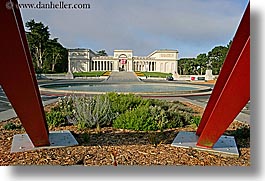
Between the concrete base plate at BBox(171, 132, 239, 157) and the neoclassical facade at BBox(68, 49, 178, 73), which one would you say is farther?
the neoclassical facade at BBox(68, 49, 178, 73)

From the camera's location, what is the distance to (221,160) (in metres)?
3.19

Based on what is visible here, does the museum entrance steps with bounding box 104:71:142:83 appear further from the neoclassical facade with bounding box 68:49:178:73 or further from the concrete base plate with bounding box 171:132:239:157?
the concrete base plate with bounding box 171:132:239:157

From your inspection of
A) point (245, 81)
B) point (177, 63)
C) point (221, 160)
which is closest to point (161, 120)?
point (221, 160)

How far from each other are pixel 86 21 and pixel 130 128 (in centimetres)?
157

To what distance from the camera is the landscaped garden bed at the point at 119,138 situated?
311cm

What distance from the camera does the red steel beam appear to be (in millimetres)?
2330

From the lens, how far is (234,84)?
2.47 metres

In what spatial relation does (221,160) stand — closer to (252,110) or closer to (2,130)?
(252,110)

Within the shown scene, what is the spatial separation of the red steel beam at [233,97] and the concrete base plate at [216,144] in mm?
246

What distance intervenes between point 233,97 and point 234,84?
0.14 m

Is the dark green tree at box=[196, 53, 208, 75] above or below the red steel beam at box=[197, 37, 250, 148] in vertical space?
above

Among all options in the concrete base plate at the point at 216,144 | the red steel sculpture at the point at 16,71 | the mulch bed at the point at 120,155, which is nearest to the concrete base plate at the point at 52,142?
the mulch bed at the point at 120,155

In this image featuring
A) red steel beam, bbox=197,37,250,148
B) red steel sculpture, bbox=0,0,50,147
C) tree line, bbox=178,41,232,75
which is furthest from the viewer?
tree line, bbox=178,41,232,75

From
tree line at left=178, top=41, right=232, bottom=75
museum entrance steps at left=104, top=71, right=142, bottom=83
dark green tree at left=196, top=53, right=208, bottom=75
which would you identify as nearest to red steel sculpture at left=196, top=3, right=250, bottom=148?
tree line at left=178, top=41, right=232, bottom=75
